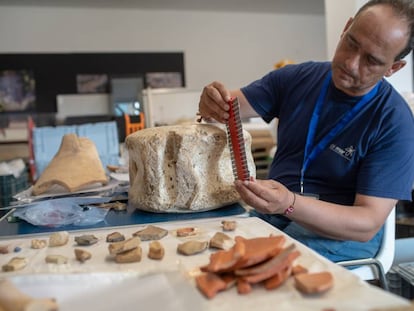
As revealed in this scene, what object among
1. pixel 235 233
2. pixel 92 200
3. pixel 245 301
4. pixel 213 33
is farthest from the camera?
pixel 213 33

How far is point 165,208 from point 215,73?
4111mm

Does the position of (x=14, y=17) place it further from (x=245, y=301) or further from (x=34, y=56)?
(x=245, y=301)

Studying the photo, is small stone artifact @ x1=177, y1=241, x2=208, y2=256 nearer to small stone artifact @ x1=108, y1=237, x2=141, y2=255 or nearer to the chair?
small stone artifact @ x1=108, y1=237, x2=141, y2=255

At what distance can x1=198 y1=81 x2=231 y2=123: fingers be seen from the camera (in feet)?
3.10

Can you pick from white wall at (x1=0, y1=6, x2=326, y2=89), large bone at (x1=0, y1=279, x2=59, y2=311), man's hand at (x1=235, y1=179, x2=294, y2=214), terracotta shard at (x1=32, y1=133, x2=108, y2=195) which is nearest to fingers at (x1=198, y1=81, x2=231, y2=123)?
man's hand at (x1=235, y1=179, x2=294, y2=214)

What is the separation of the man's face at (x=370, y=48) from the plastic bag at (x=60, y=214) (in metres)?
0.64

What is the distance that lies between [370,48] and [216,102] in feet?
1.14

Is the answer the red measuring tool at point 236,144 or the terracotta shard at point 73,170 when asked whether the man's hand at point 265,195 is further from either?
the terracotta shard at point 73,170

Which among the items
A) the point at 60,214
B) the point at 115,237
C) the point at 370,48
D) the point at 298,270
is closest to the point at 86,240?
the point at 115,237

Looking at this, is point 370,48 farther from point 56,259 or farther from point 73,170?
point 73,170

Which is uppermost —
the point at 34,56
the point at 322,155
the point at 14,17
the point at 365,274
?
the point at 14,17

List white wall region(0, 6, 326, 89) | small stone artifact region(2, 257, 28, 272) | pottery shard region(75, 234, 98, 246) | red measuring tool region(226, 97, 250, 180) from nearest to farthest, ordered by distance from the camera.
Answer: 1. small stone artifact region(2, 257, 28, 272)
2. pottery shard region(75, 234, 98, 246)
3. red measuring tool region(226, 97, 250, 180)
4. white wall region(0, 6, 326, 89)

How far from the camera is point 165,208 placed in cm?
96

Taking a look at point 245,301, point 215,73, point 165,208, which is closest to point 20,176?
point 165,208
